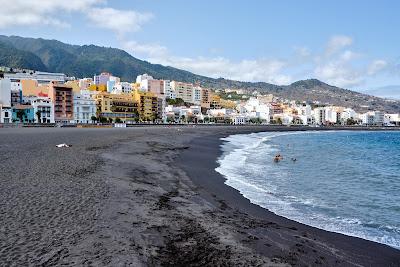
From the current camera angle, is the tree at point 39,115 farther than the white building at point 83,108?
No

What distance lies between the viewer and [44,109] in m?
85.8

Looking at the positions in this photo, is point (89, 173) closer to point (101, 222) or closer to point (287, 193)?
point (101, 222)

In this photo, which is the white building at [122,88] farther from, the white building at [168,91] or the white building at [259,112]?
the white building at [259,112]

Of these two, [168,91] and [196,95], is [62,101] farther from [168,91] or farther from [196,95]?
[196,95]

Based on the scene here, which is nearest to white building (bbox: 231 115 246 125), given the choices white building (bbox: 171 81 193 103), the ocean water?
white building (bbox: 171 81 193 103)

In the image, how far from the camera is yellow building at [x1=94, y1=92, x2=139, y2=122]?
102188mm

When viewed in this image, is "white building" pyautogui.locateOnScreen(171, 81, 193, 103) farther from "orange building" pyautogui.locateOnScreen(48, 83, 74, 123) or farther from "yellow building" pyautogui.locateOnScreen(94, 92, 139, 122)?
"orange building" pyautogui.locateOnScreen(48, 83, 74, 123)

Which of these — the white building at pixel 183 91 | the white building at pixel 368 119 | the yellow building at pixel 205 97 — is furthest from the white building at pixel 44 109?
the white building at pixel 368 119

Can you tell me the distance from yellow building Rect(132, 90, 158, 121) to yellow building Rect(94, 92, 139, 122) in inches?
77.2

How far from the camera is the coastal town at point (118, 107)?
86438 millimetres

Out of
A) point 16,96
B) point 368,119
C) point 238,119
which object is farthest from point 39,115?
point 368,119

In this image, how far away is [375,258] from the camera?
23.6ft

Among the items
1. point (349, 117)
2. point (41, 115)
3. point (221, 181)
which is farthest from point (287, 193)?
point (349, 117)

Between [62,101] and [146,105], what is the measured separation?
28954 millimetres
